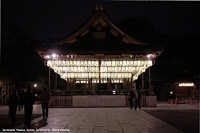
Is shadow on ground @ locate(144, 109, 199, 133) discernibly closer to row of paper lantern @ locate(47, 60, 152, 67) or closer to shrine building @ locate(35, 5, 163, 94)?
shrine building @ locate(35, 5, 163, 94)

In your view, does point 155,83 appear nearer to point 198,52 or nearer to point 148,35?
point 148,35

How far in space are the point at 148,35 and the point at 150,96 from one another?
25.0 metres

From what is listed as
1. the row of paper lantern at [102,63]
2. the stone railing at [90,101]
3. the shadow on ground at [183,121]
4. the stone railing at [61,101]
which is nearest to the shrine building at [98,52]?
the row of paper lantern at [102,63]

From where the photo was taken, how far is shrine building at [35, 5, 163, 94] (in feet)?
69.3

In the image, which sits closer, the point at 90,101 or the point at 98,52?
the point at 90,101

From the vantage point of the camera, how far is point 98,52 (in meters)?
21.2

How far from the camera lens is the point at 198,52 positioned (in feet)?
176

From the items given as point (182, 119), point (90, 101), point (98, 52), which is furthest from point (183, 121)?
point (98, 52)

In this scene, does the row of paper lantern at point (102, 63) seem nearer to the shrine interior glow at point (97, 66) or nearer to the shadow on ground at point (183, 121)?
the shrine interior glow at point (97, 66)

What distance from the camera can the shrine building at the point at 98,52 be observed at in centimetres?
2111

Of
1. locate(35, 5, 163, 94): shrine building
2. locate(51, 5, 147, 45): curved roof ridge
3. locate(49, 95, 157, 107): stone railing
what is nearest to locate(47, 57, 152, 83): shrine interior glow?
locate(35, 5, 163, 94): shrine building

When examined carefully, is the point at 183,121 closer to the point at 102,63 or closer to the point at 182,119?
the point at 182,119

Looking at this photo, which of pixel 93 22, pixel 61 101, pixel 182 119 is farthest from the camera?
pixel 93 22

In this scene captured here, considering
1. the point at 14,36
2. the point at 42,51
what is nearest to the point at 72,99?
the point at 42,51
